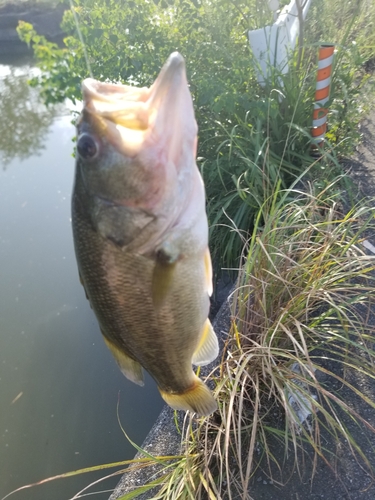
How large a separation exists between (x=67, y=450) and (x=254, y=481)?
171 centimetres

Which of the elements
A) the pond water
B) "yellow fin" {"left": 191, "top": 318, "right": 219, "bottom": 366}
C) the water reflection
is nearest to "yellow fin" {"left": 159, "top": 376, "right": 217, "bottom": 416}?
"yellow fin" {"left": 191, "top": 318, "right": 219, "bottom": 366}

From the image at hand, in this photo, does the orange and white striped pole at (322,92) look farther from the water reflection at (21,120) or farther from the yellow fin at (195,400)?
the water reflection at (21,120)

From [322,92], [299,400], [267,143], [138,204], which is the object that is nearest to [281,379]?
[299,400]

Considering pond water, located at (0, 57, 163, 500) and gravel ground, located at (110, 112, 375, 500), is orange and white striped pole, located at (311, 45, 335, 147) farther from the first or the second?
pond water, located at (0, 57, 163, 500)

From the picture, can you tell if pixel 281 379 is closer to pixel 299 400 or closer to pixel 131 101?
pixel 299 400

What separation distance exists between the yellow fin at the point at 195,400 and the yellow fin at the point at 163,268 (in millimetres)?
361

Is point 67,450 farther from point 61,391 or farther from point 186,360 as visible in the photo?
point 186,360

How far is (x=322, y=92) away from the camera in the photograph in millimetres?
2928

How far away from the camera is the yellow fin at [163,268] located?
98cm

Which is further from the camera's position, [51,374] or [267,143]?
[51,374]

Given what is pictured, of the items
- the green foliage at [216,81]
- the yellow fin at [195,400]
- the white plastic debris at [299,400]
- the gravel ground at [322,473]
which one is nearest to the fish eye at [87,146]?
the yellow fin at [195,400]

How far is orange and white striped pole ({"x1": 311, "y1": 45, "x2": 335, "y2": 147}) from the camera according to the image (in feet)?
9.25

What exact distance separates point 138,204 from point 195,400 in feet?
1.94

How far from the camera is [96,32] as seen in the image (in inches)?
105
